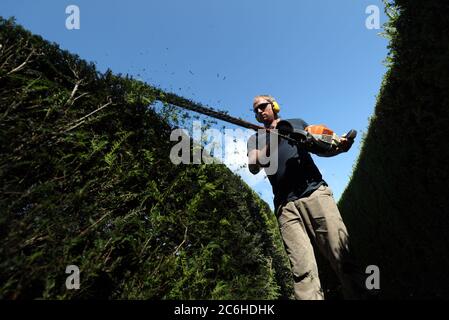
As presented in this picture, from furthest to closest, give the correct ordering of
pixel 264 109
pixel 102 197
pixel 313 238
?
pixel 264 109 < pixel 313 238 < pixel 102 197

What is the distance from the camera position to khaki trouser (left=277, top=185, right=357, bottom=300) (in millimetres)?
3127

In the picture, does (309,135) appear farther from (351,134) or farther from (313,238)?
(313,238)

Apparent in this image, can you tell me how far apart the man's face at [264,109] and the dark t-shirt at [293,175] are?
34 centimetres

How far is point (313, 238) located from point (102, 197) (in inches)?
80.0

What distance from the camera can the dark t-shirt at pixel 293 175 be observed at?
3.45 metres

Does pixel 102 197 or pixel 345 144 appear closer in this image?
pixel 102 197

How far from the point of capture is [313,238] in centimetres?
351

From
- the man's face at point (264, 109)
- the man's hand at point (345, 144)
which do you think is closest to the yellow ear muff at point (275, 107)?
the man's face at point (264, 109)

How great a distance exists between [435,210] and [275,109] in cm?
183

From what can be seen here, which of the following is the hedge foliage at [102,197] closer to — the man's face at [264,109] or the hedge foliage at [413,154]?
the man's face at [264,109]

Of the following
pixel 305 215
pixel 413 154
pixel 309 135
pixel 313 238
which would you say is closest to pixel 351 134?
pixel 309 135

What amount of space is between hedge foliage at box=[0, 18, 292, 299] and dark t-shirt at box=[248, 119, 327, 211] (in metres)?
0.45

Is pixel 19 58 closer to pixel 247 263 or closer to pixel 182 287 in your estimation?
pixel 182 287

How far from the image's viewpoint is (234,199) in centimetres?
356
